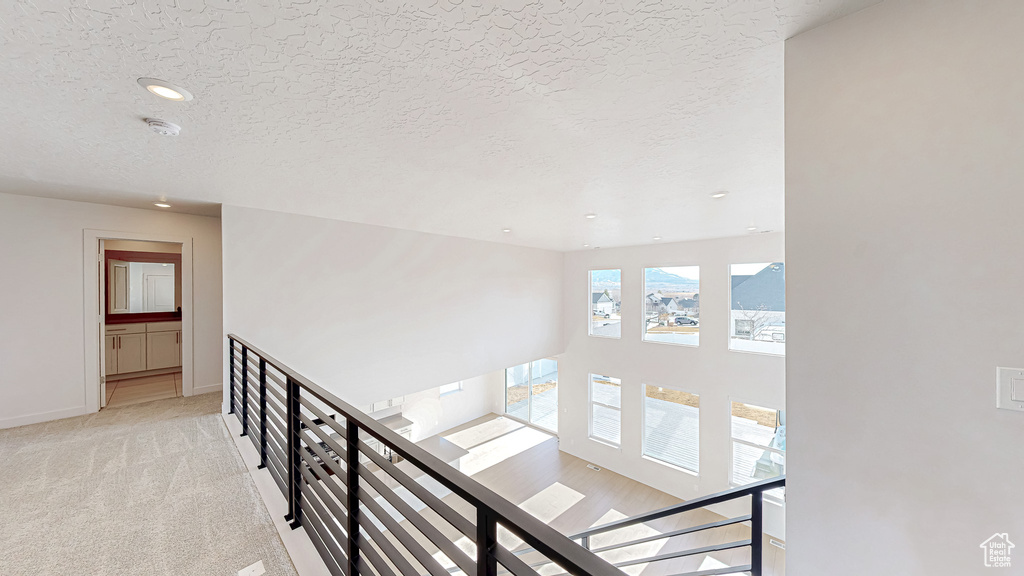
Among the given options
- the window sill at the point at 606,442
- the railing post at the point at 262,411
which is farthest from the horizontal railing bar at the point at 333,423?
the window sill at the point at 606,442

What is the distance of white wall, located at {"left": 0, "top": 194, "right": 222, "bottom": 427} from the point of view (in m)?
3.13

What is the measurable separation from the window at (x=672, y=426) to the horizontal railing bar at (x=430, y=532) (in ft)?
20.8

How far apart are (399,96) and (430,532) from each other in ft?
5.25

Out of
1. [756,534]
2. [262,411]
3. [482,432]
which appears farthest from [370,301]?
[482,432]

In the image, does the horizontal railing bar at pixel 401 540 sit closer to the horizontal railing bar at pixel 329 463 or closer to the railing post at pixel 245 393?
the horizontal railing bar at pixel 329 463

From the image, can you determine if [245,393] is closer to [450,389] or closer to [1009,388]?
[1009,388]

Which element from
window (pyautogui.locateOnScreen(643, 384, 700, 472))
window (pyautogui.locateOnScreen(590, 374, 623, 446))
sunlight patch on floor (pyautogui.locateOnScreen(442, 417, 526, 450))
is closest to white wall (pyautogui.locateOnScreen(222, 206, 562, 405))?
window (pyautogui.locateOnScreen(590, 374, 623, 446))

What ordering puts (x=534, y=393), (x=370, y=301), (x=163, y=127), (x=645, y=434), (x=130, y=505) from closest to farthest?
(x=163, y=127), (x=130, y=505), (x=370, y=301), (x=645, y=434), (x=534, y=393)

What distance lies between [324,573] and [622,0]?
7.48 ft

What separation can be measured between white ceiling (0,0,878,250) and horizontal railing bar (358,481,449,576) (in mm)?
1497

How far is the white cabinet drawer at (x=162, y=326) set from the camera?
507cm

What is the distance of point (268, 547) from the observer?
166cm

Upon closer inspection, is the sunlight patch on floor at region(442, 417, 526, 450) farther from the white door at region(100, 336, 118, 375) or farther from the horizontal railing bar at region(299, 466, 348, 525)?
the horizontal railing bar at region(299, 466, 348, 525)

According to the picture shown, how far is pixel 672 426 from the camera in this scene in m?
6.68
